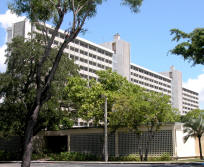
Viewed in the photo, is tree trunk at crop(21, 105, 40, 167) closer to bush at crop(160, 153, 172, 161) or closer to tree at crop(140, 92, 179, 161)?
tree at crop(140, 92, 179, 161)

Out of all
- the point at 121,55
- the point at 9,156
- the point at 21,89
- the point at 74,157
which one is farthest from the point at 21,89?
the point at 121,55

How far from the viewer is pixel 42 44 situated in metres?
39.4

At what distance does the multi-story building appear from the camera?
89625mm

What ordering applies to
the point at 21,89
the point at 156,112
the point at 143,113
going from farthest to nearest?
the point at 21,89
the point at 156,112
the point at 143,113

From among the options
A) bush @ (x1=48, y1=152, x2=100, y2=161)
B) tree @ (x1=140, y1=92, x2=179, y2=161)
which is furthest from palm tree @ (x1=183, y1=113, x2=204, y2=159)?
bush @ (x1=48, y1=152, x2=100, y2=161)

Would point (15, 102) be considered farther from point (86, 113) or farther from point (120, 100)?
point (120, 100)

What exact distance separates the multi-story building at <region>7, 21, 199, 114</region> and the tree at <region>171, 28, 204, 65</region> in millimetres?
51698

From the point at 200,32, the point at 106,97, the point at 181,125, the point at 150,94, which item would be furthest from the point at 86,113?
the point at 200,32

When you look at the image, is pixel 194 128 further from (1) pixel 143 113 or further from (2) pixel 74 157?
(2) pixel 74 157

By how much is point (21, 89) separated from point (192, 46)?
23901mm

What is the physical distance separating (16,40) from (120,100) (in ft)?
48.2

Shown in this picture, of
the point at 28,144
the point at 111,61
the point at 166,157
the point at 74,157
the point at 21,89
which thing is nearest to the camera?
the point at 28,144

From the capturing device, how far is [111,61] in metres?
110

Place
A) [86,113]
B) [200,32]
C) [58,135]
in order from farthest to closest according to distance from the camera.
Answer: [58,135], [86,113], [200,32]
